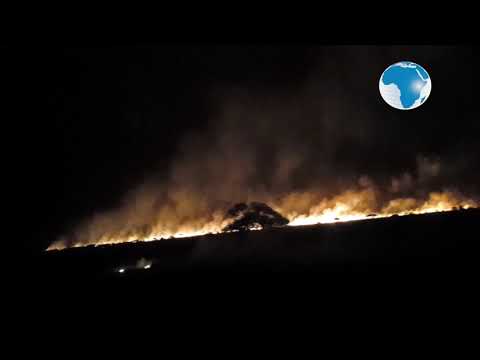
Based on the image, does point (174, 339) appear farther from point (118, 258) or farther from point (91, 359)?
point (118, 258)

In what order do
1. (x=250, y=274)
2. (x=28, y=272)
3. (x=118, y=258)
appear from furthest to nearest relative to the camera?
(x=118, y=258) → (x=28, y=272) → (x=250, y=274)

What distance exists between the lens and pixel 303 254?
37.9ft

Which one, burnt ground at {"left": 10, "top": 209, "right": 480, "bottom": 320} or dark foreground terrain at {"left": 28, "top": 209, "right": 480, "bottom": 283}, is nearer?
burnt ground at {"left": 10, "top": 209, "right": 480, "bottom": 320}

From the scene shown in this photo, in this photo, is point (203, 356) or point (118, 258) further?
point (118, 258)

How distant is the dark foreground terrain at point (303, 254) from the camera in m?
7.13

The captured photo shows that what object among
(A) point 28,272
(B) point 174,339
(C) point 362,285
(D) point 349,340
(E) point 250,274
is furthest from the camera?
(A) point 28,272

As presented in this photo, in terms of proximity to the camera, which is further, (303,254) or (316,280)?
(303,254)

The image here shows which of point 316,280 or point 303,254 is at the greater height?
point 303,254

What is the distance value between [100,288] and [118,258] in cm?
770

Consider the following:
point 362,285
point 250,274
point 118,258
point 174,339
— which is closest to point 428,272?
point 362,285

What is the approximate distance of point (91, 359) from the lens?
15.7ft

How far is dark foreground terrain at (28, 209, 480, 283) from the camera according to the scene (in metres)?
7.13

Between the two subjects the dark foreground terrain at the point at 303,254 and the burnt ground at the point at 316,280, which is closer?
the burnt ground at the point at 316,280

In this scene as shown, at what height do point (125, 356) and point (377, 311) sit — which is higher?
point (377, 311)
